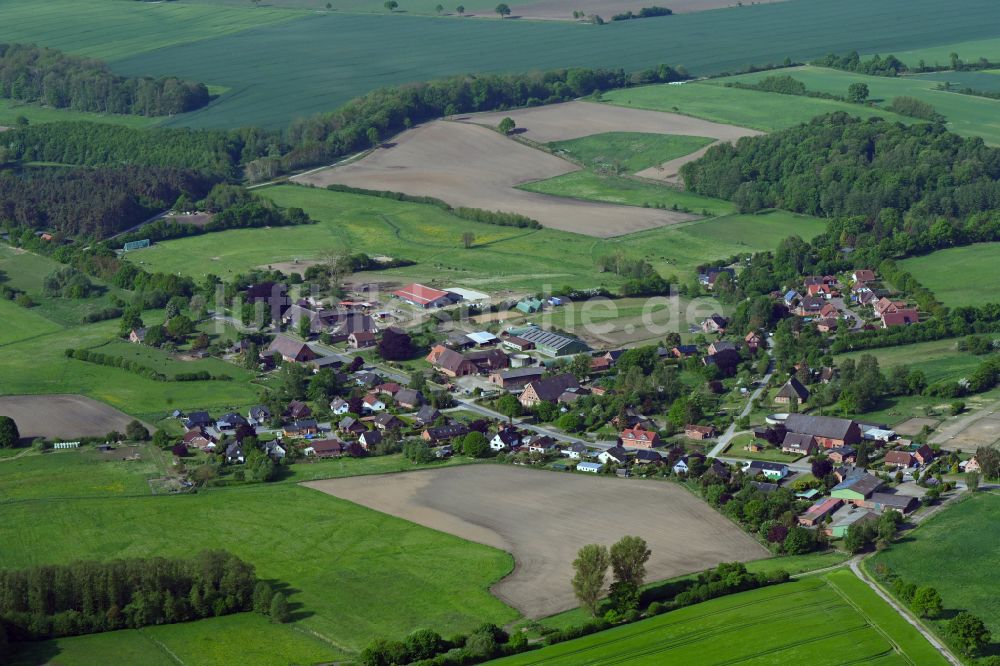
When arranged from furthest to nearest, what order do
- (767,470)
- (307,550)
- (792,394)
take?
(792,394)
(767,470)
(307,550)

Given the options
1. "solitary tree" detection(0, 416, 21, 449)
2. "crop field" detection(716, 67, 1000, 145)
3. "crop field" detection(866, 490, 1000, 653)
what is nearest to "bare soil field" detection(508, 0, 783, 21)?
"crop field" detection(716, 67, 1000, 145)

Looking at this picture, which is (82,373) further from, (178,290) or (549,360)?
(549,360)

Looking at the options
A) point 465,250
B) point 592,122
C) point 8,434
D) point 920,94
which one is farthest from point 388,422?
point 920,94

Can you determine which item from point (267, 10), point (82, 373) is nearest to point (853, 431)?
point (82, 373)

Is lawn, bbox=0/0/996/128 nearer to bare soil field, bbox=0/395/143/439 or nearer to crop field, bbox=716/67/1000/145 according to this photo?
crop field, bbox=716/67/1000/145

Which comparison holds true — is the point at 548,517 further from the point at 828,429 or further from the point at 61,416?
the point at 61,416

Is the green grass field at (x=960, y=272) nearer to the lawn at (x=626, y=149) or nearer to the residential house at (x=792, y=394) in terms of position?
the residential house at (x=792, y=394)
